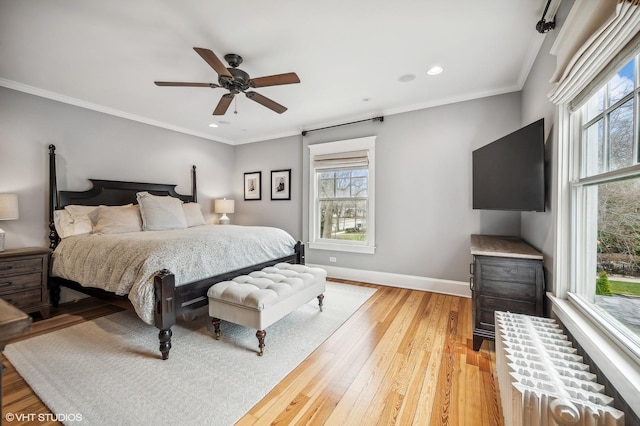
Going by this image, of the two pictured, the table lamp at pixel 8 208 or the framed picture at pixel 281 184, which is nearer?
the table lamp at pixel 8 208

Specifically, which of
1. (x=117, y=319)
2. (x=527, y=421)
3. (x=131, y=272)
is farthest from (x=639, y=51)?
(x=117, y=319)

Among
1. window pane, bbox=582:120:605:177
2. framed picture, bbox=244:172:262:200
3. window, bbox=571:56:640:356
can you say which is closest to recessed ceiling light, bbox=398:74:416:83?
window, bbox=571:56:640:356

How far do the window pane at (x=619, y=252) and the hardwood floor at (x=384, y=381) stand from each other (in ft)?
2.89

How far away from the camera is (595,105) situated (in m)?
1.52

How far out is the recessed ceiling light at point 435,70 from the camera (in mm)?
2791

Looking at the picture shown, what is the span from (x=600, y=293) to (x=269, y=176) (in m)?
4.71

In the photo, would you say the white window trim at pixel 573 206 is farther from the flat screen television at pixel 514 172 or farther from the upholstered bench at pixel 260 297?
the upholstered bench at pixel 260 297

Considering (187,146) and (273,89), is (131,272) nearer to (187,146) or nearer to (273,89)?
(273,89)

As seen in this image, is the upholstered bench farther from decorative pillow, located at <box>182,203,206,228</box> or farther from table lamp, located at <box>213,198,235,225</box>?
table lamp, located at <box>213,198,235,225</box>

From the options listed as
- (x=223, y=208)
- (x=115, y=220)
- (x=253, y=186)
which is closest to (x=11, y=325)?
(x=115, y=220)

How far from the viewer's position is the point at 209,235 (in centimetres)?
284

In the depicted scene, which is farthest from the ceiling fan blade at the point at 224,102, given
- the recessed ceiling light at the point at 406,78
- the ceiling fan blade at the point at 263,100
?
the recessed ceiling light at the point at 406,78

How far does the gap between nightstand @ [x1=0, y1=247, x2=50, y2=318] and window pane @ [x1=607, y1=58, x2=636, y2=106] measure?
4.80 meters

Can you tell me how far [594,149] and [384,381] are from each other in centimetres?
196
